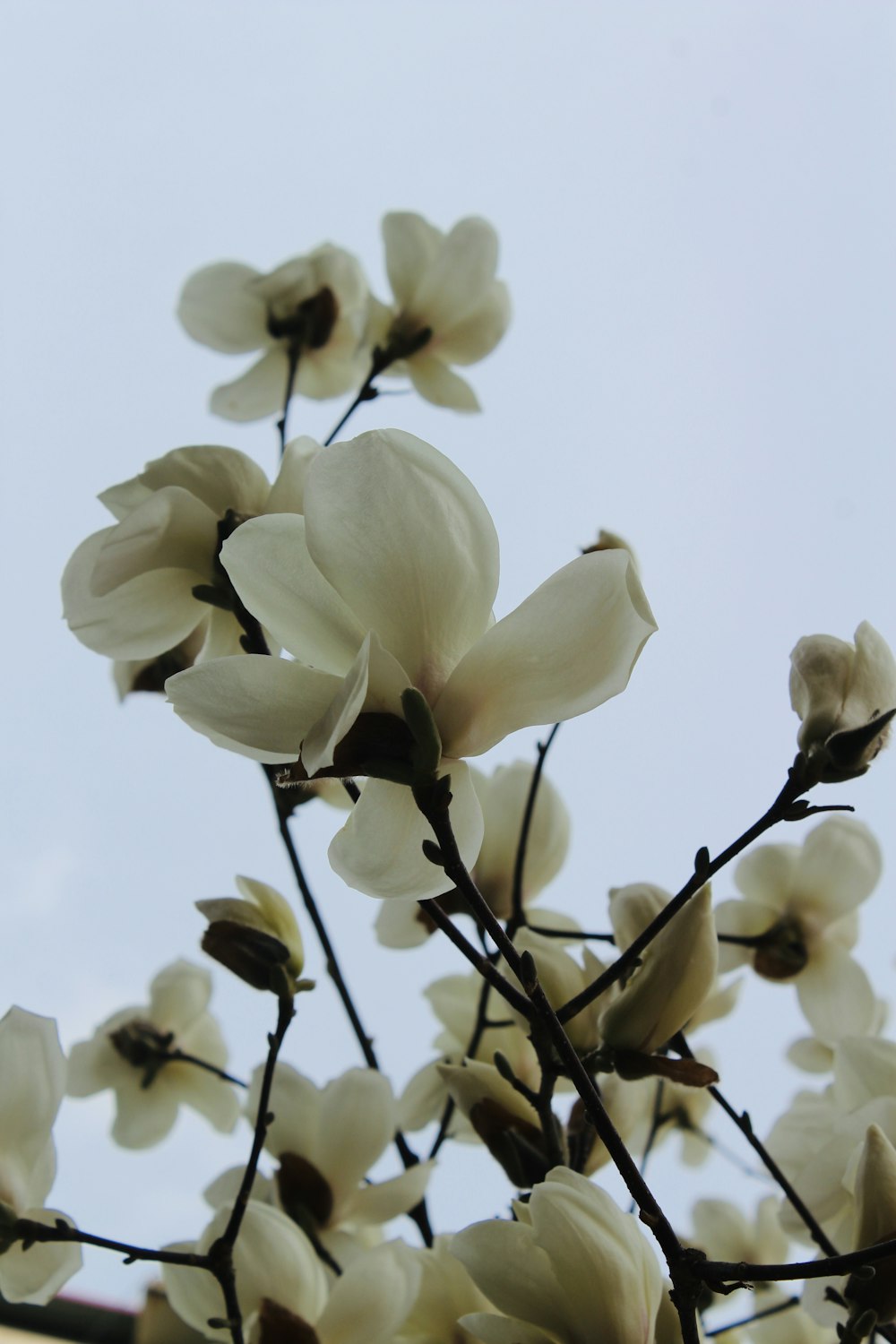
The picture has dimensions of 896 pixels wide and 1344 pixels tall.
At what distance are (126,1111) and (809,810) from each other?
812mm

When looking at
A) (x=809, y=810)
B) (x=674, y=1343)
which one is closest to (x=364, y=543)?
(x=809, y=810)

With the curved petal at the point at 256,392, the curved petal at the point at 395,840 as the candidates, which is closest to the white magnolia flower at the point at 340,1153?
the curved petal at the point at 395,840

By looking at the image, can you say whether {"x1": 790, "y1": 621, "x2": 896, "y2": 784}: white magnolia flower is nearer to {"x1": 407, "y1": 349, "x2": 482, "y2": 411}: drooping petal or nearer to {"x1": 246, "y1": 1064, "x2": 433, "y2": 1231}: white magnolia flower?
{"x1": 246, "y1": 1064, "x2": 433, "y2": 1231}: white magnolia flower

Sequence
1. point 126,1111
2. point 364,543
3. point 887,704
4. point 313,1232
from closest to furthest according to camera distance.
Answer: point 364,543 → point 887,704 → point 313,1232 → point 126,1111

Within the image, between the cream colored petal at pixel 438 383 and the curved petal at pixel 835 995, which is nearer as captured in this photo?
the curved petal at pixel 835 995

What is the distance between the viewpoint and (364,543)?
0.45 meters

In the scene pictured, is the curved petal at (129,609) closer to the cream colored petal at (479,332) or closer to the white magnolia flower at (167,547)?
the white magnolia flower at (167,547)

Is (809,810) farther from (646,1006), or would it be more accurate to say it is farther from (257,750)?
(257,750)

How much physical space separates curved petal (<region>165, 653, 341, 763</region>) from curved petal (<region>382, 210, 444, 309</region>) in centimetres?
92

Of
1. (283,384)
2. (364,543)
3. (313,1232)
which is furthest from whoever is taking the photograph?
(283,384)

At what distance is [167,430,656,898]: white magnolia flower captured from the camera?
44 centimetres

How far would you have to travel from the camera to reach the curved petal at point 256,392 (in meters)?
1.23

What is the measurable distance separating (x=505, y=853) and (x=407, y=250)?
28.3 inches

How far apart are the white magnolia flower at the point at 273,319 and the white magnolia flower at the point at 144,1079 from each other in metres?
0.65
